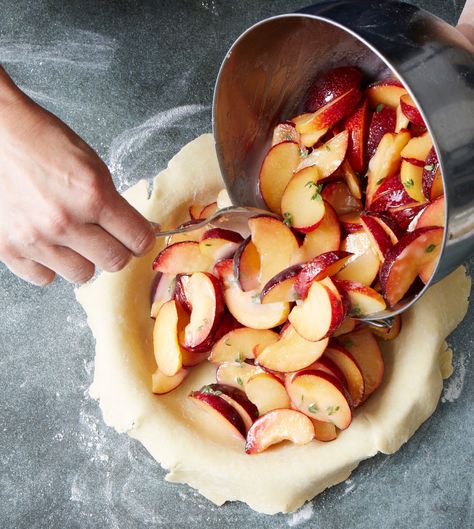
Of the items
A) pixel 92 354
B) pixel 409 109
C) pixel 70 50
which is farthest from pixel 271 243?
pixel 70 50

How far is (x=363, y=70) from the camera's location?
5.42 ft

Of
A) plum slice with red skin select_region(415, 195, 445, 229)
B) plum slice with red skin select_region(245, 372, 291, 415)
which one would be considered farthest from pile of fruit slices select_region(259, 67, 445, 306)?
plum slice with red skin select_region(245, 372, 291, 415)

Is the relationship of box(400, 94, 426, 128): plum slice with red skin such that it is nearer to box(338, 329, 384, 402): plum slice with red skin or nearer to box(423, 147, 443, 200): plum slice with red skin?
box(423, 147, 443, 200): plum slice with red skin

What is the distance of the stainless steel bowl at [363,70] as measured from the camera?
1180 millimetres

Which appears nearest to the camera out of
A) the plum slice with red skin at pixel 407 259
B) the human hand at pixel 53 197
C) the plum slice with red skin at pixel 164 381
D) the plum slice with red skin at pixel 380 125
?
the human hand at pixel 53 197

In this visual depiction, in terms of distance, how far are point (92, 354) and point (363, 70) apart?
1.00 meters

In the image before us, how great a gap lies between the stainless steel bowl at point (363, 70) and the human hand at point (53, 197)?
1.36 ft

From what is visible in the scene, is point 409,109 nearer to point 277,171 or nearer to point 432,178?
point 432,178

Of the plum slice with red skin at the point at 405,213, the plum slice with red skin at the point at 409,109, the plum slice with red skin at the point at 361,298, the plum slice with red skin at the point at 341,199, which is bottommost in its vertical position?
the plum slice with red skin at the point at 361,298

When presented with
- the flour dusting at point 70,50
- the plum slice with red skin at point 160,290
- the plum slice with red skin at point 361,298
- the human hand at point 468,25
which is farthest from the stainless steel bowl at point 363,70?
the flour dusting at point 70,50

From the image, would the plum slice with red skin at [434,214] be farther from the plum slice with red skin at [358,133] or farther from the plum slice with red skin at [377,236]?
the plum slice with red skin at [358,133]

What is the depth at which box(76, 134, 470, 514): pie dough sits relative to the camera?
1645 mm

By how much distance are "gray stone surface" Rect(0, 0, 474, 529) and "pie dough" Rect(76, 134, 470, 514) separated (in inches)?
4.5

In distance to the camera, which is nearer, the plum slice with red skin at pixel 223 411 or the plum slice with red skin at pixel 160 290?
the plum slice with red skin at pixel 223 411
